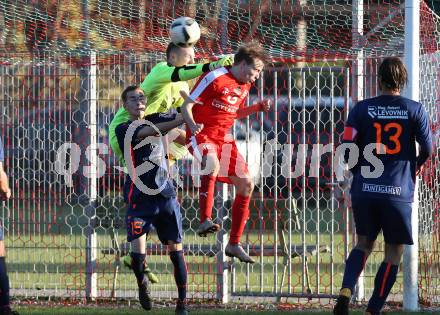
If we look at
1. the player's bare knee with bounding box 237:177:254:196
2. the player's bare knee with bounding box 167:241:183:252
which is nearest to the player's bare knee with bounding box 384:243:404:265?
the player's bare knee with bounding box 237:177:254:196

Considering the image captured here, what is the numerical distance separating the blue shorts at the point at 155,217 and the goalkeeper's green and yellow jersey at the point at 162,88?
1.66 feet

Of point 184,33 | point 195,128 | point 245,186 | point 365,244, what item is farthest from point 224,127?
point 365,244

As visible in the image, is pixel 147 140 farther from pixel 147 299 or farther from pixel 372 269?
pixel 372 269

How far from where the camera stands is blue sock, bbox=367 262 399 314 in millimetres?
7469

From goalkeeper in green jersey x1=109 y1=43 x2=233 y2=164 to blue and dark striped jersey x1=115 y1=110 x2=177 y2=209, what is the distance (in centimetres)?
17

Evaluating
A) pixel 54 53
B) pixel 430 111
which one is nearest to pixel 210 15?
pixel 54 53

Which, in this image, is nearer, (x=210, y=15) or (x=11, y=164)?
(x=210, y=15)

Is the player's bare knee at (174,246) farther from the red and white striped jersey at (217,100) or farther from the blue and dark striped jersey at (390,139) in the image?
the blue and dark striped jersey at (390,139)

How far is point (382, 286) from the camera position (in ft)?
24.5

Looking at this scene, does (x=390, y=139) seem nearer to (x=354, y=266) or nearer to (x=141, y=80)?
(x=354, y=266)

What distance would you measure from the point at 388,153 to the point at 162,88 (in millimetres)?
2044

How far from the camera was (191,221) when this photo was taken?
1012 centimetres

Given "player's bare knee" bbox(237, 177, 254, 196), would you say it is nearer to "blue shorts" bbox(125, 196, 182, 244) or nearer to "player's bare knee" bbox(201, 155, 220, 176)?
"player's bare knee" bbox(201, 155, 220, 176)

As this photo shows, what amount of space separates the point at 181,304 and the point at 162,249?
2.01 m
